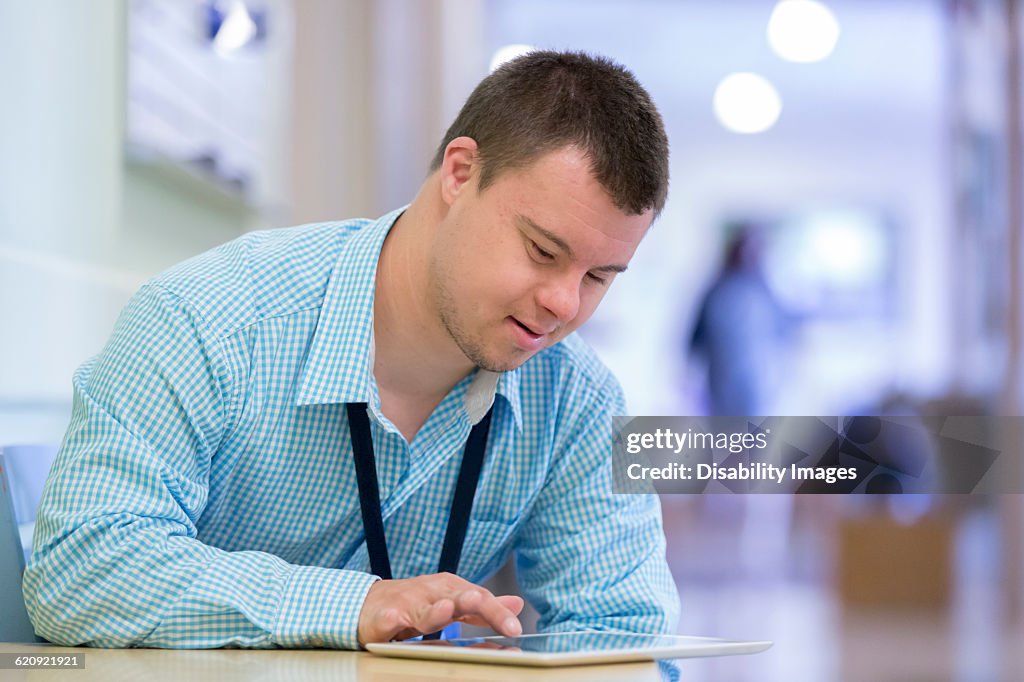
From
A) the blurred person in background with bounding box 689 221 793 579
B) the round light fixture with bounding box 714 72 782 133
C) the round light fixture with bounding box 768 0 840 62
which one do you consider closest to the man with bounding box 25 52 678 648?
the round light fixture with bounding box 768 0 840 62

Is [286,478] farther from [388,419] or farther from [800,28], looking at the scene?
[800,28]

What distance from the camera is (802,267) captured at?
8.82m

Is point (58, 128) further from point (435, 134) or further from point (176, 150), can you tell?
point (435, 134)

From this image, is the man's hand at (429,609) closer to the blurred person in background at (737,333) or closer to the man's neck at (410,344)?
the man's neck at (410,344)

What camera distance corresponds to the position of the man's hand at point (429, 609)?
113 centimetres

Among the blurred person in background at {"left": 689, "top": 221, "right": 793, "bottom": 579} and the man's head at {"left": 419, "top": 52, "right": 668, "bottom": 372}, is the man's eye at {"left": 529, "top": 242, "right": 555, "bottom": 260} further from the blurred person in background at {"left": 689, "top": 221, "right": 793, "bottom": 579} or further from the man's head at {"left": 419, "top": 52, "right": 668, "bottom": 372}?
the blurred person in background at {"left": 689, "top": 221, "right": 793, "bottom": 579}

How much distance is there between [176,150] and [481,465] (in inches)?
56.9

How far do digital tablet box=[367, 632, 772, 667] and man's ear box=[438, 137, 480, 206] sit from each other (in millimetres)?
538

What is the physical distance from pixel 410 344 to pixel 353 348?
11cm

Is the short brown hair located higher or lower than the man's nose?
higher

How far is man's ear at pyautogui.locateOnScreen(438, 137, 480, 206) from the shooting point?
1.44 metres

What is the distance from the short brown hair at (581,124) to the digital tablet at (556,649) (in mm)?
470

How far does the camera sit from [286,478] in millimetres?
1416
